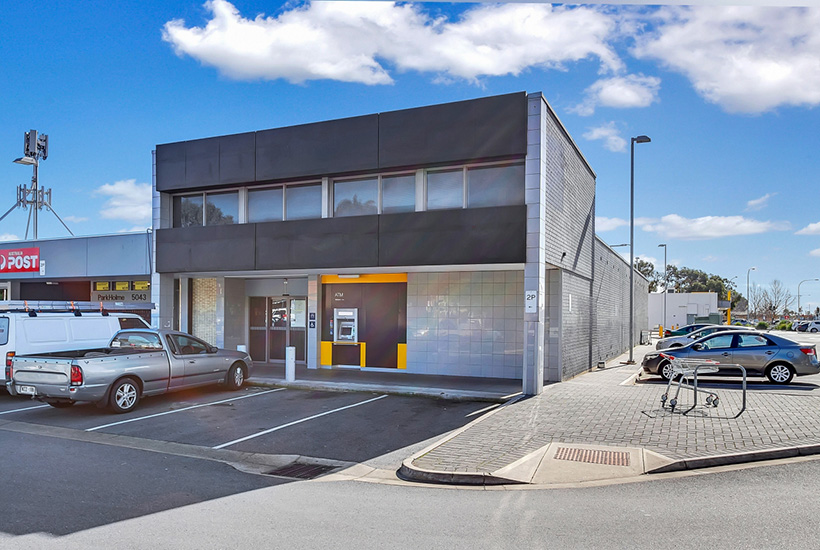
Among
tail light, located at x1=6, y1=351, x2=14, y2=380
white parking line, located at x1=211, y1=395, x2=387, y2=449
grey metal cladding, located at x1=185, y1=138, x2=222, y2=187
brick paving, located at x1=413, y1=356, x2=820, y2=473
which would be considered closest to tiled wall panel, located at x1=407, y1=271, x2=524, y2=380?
brick paving, located at x1=413, y1=356, x2=820, y2=473

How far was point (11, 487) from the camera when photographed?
21.6 ft

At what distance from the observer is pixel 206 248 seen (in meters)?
17.6

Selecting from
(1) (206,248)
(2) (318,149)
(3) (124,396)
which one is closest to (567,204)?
(2) (318,149)

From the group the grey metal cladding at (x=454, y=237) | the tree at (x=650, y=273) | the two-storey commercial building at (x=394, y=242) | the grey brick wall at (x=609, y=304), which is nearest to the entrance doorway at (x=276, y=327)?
the two-storey commercial building at (x=394, y=242)

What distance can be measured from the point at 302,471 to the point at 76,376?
572 cm

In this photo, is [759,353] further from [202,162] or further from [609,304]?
[202,162]

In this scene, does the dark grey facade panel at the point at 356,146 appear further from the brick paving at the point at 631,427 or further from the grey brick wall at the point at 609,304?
the grey brick wall at the point at 609,304

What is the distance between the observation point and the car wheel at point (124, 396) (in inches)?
448

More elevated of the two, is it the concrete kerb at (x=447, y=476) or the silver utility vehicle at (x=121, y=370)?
the silver utility vehicle at (x=121, y=370)

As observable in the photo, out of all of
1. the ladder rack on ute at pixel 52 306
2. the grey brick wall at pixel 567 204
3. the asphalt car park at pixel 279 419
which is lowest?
the asphalt car park at pixel 279 419

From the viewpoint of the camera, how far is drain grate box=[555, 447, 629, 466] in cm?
772

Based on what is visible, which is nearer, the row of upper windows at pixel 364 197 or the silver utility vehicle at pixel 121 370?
the silver utility vehicle at pixel 121 370

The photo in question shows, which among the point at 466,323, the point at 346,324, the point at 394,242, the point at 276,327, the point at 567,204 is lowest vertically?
the point at 276,327

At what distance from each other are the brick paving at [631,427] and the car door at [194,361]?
6.84 meters
